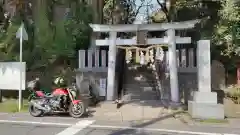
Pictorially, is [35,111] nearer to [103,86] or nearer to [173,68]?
[103,86]

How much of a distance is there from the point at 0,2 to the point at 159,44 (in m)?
8.41

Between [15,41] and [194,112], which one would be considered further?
[15,41]

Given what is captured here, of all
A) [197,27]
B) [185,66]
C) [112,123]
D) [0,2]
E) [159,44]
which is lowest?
[112,123]

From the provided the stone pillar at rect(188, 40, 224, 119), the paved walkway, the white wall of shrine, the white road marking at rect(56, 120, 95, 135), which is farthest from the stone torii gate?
the white road marking at rect(56, 120, 95, 135)

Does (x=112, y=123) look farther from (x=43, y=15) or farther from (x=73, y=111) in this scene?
(x=43, y=15)

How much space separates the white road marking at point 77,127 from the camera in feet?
28.2

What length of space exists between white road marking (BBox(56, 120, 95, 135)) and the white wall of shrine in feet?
16.0

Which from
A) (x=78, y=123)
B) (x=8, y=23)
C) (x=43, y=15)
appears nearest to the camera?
(x=78, y=123)

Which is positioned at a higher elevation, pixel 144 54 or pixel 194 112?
pixel 144 54

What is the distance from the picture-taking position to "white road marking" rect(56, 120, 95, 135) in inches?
338

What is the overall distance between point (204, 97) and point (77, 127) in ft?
15.9

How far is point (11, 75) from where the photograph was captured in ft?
42.0

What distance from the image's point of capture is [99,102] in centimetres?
1345

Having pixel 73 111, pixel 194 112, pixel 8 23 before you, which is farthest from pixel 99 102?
pixel 8 23
